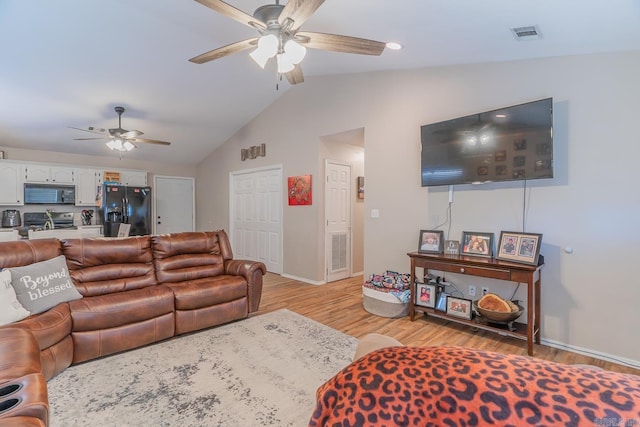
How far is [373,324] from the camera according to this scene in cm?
328

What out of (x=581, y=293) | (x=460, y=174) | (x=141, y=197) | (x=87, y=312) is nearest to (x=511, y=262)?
(x=581, y=293)

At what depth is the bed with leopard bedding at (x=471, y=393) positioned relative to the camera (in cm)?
49

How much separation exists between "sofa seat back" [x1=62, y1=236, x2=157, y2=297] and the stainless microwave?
13.8ft

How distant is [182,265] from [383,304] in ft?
7.64

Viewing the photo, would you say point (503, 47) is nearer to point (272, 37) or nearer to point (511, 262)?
point (511, 262)

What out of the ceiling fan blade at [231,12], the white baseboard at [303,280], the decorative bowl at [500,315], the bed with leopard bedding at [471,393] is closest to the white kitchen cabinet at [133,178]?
the white baseboard at [303,280]

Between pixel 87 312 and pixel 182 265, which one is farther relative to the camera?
pixel 182 265

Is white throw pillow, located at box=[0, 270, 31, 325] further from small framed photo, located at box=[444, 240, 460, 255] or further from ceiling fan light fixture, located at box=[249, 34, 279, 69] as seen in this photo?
small framed photo, located at box=[444, 240, 460, 255]

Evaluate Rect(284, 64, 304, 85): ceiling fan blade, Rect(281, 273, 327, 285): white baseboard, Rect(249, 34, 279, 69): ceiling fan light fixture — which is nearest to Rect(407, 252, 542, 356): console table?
Rect(281, 273, 327, 285): white baseboard

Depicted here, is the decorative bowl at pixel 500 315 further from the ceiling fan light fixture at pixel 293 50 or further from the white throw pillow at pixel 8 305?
the white throw pillow at pixel 8 305

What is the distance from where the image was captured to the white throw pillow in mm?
2080

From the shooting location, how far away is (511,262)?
2.74m

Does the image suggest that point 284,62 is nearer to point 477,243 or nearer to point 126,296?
point 126,296

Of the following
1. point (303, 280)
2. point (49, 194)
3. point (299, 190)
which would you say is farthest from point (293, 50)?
point (49, 194)
